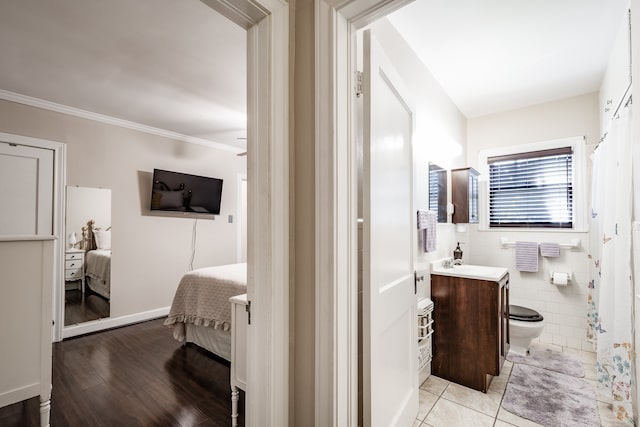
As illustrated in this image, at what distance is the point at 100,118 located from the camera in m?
3.49

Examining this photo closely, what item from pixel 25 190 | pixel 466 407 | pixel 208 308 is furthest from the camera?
pixel 25 190

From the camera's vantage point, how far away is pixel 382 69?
1389 mm

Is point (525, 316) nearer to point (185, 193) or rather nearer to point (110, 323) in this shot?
point (185, 193)

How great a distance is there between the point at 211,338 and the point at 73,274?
6.32 feet

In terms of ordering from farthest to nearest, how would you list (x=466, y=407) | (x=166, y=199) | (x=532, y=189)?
1. (x=166, y=199)
2. (x=532, y=189)
3. (x=466, y=407)

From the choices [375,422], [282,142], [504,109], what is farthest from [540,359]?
[282,142]

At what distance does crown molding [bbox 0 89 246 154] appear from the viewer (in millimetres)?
2936

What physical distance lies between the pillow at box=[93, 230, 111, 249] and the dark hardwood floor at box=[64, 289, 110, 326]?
52cm

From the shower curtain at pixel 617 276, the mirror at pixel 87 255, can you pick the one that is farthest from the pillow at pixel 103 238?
the shower curtain at pixel 617 276

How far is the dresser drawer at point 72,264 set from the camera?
3.29m

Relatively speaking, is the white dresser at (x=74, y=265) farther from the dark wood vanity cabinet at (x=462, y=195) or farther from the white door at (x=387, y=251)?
the dark wood vanity cabinet at (x=462, y=195)

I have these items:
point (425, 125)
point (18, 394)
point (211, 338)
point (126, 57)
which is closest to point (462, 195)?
point (425, 125)

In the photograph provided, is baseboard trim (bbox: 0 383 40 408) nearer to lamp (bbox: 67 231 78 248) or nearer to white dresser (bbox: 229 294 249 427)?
white dresser (bbox: 229 294 249 427)

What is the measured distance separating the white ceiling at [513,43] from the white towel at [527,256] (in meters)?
1.57
